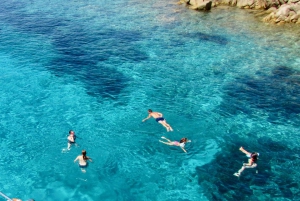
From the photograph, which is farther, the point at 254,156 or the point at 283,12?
the point at 283,12

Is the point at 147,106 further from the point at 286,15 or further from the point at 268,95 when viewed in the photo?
the point at 286,15

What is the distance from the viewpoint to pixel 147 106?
26.5 metres

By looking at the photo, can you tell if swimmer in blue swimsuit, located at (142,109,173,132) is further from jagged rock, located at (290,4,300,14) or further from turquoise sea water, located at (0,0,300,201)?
jagged rock, located at (290,4,300,14)

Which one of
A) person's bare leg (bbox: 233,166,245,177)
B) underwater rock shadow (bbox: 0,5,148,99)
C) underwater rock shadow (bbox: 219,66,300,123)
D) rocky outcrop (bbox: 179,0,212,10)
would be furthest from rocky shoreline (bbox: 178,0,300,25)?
person's bare leg (bbox: 233,166,245,177)

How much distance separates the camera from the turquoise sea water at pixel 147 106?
19.2 meters

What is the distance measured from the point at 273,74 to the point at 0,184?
27171 mm

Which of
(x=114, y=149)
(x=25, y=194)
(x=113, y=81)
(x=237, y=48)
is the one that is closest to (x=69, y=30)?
(x=113, y=81)

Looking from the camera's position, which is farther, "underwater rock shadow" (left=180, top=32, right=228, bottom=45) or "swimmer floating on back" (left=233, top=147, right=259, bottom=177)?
"underwater rock shadow" (left=180, top=32, right=228, bottom=45)

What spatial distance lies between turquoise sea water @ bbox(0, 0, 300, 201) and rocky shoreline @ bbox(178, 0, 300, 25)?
3.03 m

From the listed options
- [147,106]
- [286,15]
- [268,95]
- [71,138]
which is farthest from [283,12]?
[71,138]

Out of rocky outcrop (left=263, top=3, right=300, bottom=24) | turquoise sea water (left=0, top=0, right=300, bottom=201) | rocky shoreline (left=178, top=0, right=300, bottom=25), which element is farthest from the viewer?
rocky shoreline (left=178, top=0, right=300, bottom=25)

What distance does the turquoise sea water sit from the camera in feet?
62.9

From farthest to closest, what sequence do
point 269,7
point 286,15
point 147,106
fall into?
point 269,7
point 286,15
point 147,106

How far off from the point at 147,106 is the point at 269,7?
116 feet
